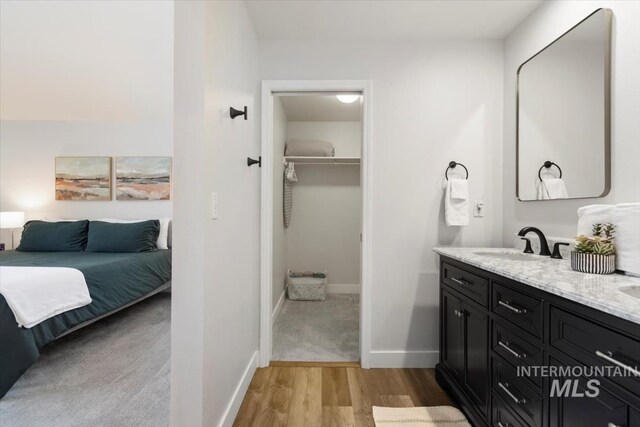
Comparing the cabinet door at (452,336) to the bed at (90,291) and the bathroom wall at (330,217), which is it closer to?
the bathroom wall at (330,217)

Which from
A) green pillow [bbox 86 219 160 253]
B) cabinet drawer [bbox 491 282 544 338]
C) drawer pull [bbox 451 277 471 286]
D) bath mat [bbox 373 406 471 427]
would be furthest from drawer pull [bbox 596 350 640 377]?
green pillow [bbox 86 219 160 253]

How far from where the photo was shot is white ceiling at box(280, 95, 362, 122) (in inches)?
130

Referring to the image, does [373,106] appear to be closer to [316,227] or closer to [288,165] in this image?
[288,165]

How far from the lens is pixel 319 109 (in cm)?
361

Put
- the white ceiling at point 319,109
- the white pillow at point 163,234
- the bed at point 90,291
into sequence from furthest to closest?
the white pillow at point 163,234 → the white ceiling at point 319,109 → the bed at point 90,291

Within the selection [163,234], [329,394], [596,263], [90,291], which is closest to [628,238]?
[596,263]

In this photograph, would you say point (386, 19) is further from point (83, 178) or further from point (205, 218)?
point (83, 178)

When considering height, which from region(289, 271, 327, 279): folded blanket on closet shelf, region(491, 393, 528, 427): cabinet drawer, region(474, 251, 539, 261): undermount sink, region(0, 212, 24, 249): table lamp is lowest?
region(491, 393, 528, 427): cabinet drawer

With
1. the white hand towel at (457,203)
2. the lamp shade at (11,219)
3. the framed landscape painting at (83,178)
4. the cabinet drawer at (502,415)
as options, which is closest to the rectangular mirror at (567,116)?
the white hand towel at (457,203)

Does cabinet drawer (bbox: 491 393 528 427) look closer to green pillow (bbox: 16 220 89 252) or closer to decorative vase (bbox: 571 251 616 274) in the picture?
decorative vase (bbox: 571 251 616 274)

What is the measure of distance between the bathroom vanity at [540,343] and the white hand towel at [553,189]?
1.24ft

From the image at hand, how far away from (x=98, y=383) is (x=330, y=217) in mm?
2960

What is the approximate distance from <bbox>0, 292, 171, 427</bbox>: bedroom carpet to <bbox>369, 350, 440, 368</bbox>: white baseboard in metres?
1.41

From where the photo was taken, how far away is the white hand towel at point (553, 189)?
1.68 m
